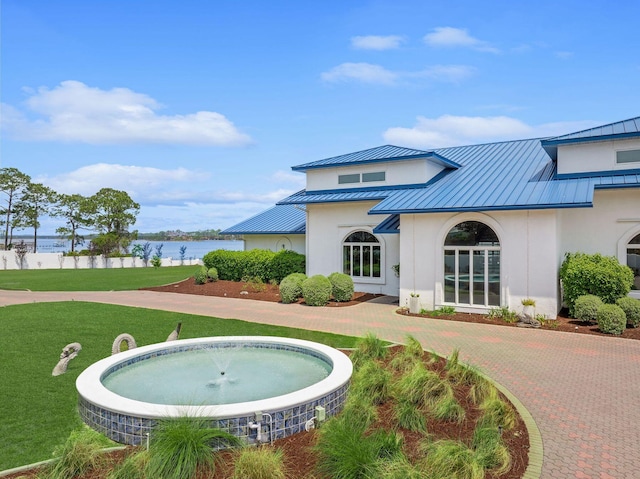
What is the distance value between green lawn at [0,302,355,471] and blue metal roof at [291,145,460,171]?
32.2 ft

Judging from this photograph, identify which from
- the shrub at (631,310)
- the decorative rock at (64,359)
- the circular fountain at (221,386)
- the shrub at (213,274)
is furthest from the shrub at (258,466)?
the shrub at (213,274)

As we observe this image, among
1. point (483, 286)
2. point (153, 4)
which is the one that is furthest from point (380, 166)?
point (153, 4)

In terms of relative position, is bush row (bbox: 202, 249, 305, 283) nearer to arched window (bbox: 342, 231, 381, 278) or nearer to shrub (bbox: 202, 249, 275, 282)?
shrub (bbox: 202, 249, 275, 282)

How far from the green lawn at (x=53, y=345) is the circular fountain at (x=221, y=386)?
2.13ft

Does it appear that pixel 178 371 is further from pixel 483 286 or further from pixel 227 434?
pixel 483 286

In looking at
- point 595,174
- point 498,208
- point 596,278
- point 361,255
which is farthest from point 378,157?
point 596,278

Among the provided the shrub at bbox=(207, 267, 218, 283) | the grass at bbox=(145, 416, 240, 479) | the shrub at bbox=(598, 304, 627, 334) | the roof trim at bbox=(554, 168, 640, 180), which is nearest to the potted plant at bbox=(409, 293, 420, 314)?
the shrub at bbox=(598, 304, 627, 334)

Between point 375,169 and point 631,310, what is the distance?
11392mm

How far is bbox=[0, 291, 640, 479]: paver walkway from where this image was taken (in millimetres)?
6016

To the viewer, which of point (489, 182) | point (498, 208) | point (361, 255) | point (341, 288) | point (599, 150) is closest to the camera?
point (498, 208)

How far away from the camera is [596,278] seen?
1464 cm

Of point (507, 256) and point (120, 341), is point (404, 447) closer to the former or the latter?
point (120, 341)

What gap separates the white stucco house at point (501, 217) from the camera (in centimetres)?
1548

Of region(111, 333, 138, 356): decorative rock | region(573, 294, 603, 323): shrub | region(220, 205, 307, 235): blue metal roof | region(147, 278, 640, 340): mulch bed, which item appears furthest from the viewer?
region(220, 205, 307, 235): blue metal roof
